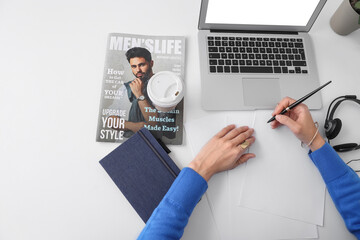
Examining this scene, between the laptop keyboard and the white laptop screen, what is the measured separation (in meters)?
0.06

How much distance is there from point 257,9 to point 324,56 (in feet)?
0.97

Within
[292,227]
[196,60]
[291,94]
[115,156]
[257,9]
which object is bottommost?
[292,227]

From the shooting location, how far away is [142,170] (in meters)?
0.64

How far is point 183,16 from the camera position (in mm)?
810

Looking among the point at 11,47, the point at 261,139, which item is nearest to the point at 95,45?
the point at 11,47

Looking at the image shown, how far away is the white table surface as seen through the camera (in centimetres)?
62

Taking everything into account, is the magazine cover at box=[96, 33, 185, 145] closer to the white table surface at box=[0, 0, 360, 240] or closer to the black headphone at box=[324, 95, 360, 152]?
the white table surface at box=[0, 0, 360, 240]

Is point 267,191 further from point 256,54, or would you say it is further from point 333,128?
point 256,54

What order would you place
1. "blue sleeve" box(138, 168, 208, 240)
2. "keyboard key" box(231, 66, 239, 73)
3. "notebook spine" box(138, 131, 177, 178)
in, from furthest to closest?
"keyboard key" box(231, 66, 239, 73), "notebook spine" box(138, 131, 177, 178), "blue sleeve" box(138, 168, 208, 240)

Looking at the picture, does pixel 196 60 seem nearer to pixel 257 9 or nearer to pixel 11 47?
pixel 257 9

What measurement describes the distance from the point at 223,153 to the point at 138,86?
0.33m

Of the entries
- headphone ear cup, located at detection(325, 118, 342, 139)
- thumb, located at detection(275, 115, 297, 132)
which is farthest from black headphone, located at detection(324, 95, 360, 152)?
thumb, located at detection(275, 115, 297, 132)

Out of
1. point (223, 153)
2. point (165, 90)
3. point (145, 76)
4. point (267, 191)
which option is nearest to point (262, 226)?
point (267, 191)

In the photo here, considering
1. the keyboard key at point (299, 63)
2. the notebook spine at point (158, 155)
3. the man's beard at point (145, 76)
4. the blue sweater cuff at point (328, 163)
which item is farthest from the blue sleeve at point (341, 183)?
the man's beard at point (145, 76)
